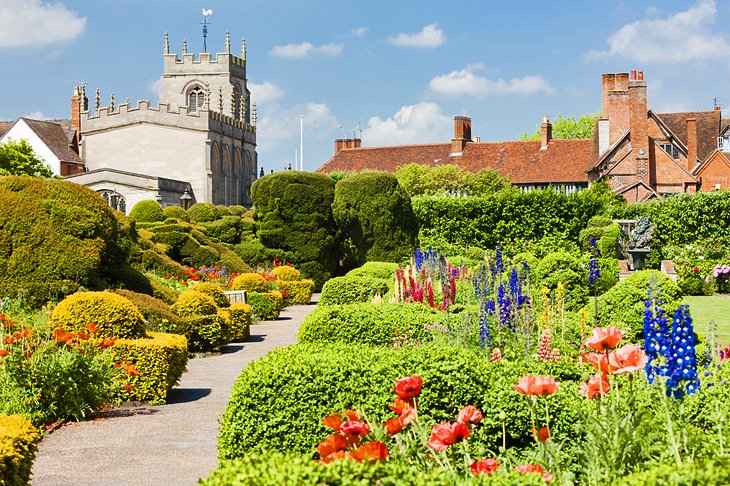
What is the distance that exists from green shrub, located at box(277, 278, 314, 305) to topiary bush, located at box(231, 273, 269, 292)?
3.18 m

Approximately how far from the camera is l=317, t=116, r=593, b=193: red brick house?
173 ft

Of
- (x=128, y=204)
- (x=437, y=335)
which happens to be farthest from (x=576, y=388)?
(x=128, y=204)

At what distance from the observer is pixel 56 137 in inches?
2525

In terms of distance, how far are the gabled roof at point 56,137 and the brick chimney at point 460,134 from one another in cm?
2620

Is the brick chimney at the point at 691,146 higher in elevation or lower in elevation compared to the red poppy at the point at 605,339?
higher

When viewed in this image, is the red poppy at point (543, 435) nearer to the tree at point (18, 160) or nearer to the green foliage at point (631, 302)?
the green foliage at point (631, 302)

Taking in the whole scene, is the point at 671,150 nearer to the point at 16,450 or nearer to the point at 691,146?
the point at 691,146

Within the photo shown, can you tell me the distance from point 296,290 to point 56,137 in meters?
44.9

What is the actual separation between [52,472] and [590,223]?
2633 centimetres

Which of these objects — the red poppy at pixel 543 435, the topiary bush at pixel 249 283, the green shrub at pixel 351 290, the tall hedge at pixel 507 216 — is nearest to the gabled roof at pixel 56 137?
the tall hedge at pixel 507 216

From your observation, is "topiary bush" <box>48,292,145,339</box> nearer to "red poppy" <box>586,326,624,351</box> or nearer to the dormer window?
"red poppy" <box>586,326,624,351</box>

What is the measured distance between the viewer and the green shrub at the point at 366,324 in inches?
405

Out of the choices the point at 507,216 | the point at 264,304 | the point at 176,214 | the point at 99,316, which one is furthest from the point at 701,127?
the point at 99,316

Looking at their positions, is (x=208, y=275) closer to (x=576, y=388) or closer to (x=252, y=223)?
(x=252, y=223)
